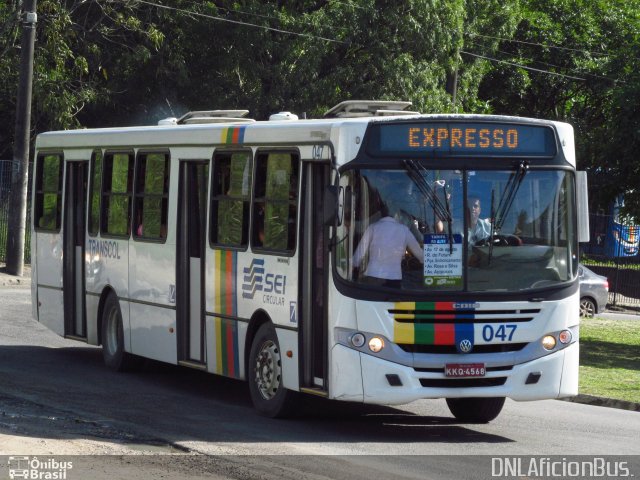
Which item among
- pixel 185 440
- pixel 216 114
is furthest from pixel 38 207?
pixel 185 440

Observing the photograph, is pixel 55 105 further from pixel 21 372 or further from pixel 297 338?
pixel 297 338

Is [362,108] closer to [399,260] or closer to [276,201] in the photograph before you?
[276,201]

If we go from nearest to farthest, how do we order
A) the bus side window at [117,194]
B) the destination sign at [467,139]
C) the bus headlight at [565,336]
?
the destination sign at [467,139] → the bus headlight at [565,336] → the bus side window at [117,194]

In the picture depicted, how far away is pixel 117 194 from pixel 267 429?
4.98 m

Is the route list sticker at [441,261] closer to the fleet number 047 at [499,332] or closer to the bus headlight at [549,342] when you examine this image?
the fleet number 047 at [499,332]

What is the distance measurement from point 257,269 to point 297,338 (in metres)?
1.02

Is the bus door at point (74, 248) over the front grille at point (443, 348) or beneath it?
over

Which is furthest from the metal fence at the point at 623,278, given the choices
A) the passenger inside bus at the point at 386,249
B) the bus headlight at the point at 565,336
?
the passenger inside bus at the point at 386,249

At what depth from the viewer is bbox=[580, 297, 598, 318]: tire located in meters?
30.3

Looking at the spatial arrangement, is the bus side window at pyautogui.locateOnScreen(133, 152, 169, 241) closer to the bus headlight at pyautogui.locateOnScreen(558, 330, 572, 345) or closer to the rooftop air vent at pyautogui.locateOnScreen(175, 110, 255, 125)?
the rooftop air vent at pyautogui.locateOnScreen(175, 110, 255, 125)

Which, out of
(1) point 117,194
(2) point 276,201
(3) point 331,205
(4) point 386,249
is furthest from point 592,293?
(3) point 331,205

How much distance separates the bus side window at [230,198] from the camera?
12605 millimetres

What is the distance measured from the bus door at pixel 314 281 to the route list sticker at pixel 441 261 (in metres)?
0.91

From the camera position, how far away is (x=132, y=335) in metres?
14.9
